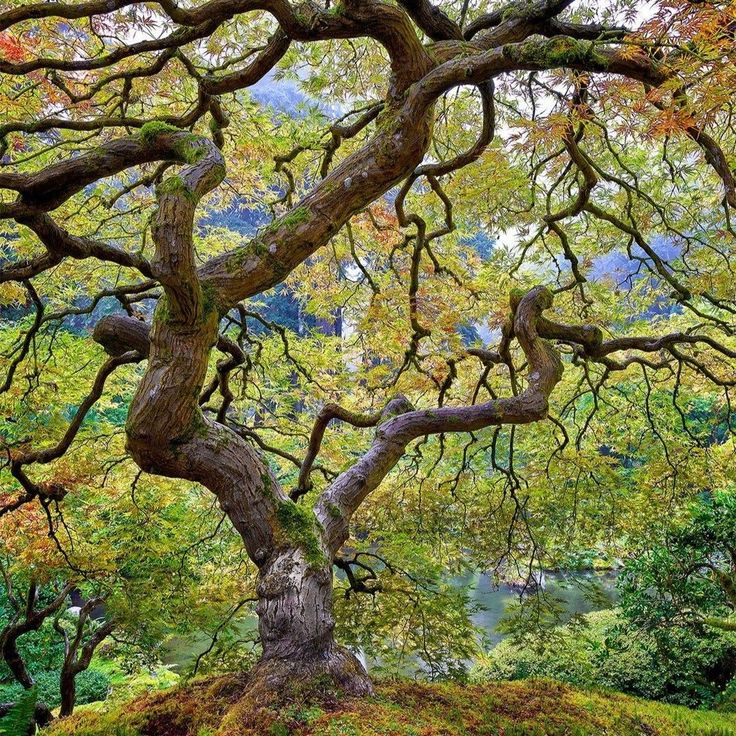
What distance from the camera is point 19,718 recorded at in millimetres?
1700

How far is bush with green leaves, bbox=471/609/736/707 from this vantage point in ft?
15.5

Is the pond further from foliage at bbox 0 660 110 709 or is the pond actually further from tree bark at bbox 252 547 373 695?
tree bark at bbox 252 547 373 695

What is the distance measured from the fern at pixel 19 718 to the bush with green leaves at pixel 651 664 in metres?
3.72

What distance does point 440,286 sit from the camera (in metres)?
4.66

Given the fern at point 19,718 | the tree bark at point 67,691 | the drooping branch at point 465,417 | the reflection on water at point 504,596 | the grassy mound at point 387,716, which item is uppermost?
the drooping branch at point 465,417

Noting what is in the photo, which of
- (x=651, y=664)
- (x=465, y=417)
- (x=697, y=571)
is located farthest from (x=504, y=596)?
(x=465, y=417)

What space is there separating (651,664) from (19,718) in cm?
531

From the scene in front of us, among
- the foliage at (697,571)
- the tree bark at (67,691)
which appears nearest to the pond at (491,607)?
the foliage at (697,571)

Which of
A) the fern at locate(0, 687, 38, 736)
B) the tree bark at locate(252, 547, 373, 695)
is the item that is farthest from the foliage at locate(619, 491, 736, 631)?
the fern at locate(0, 687, 38, 736)

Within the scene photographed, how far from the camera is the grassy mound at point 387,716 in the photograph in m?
1.76

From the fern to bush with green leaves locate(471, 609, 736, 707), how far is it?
12.2 feet

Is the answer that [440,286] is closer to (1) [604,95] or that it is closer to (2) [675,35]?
(1) [604,95]

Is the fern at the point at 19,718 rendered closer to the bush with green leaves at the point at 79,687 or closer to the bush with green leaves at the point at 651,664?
the bush with green leaves at the point at 651,664

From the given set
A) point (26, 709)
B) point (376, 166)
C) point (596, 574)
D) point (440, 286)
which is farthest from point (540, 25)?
point (596, 574)
